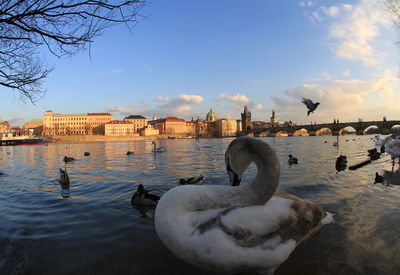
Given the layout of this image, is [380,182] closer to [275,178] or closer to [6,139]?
[275,178]

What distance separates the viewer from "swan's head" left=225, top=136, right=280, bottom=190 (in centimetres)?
242

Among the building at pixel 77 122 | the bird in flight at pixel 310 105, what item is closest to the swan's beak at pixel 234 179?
the bird in flight at pixel 310 105

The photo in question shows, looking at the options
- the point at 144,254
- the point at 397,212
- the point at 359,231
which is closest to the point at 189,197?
the point at 144,254

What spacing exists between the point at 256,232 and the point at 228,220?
30 cm

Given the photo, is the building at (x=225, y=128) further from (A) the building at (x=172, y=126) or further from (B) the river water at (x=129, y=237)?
(B) the river water at (x=129, y=237)

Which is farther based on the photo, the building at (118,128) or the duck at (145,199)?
the building at (118,128)

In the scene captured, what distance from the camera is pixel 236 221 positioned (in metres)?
2.14

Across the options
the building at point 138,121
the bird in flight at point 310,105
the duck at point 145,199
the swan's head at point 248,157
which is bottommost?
the duck at point 145,199

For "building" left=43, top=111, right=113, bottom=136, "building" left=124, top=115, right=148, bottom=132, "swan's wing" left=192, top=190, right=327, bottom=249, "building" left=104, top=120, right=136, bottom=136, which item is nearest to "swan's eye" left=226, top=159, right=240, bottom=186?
"swan's wing" left=192, top=190, right=327, bottom=249

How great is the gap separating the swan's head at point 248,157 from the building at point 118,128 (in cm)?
14300

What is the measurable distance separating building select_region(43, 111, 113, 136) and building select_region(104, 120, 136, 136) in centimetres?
1202

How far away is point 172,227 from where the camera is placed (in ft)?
6.88

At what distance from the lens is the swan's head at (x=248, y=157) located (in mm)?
2424

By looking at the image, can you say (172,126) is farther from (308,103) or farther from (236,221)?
(236,221)
